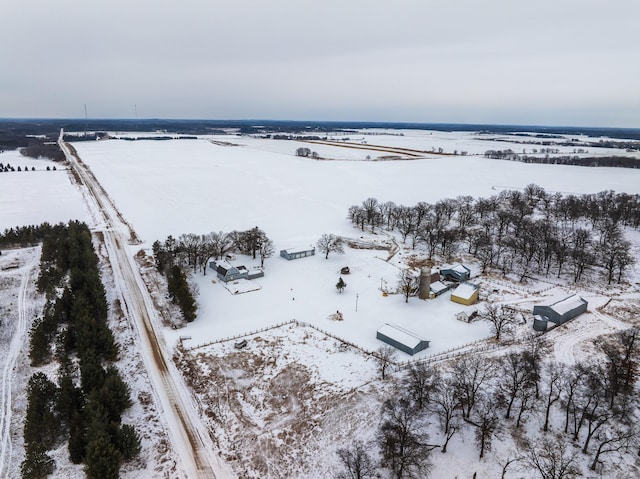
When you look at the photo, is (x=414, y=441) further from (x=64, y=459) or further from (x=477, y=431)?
(x=64, y=459)

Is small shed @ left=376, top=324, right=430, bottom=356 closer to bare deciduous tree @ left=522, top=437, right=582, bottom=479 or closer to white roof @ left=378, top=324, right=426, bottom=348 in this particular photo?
white roof @ left=378, top=324, right=426, bottom=348

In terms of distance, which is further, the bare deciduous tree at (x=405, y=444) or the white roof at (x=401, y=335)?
the white roof at (x=401, y=335)

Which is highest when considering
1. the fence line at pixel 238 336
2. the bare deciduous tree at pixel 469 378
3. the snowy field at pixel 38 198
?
the snowy field at pixel 38 198

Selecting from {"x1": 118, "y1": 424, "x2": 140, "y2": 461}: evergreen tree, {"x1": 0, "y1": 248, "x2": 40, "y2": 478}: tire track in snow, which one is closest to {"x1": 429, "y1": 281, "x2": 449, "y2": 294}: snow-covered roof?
{"x1": 118, "y1": 424, "x2": 140, "y2": 461}: evergreen tree

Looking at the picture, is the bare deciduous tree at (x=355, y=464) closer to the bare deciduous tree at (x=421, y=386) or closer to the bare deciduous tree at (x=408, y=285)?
the bare deciduous tree at (x=421, y=386)

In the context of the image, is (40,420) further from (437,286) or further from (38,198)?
(38,198)

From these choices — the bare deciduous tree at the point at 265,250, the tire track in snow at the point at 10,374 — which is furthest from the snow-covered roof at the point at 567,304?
the tire track in snow at the point at 10,374

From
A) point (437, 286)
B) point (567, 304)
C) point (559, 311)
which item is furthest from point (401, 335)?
point (567, 304)
